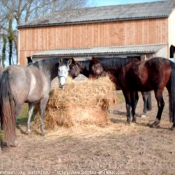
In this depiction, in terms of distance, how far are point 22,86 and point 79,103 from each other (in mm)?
1726

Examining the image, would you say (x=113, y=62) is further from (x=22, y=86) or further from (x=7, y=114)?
(x=7, y=114)

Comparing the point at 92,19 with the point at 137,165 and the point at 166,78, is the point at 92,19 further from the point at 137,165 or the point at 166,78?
the point at 137,165

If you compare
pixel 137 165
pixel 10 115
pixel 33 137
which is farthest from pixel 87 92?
pixel 137 165

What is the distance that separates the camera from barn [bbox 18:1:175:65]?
69.9 ft

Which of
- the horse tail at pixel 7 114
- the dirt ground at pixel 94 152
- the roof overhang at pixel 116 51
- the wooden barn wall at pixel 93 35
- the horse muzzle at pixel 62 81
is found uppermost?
the wooden barn wall at pixel 93 35

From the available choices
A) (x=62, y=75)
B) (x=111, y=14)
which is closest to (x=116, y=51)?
(x=111, y=14)

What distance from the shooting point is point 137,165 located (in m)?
4.12

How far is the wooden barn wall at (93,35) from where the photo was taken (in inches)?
856

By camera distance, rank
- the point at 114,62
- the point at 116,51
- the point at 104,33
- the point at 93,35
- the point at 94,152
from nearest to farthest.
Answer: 1. the point at 94,152
2. the point at 114,62
3. the point at 116,51
4. the point at 104,33
5. the point at 93,35

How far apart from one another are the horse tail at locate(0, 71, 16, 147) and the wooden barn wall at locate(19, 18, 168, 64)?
59.5ft

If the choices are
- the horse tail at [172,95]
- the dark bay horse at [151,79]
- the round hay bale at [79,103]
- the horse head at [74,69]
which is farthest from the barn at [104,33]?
the round hay bale at [79,103]

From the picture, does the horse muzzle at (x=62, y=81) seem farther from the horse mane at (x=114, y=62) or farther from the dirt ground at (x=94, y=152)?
the horse mane at (x=114, y=62)

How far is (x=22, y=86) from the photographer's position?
541cm

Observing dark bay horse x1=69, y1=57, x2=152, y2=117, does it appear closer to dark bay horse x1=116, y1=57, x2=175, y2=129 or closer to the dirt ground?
dark bay horse x1=116, y1=57, x2=175, y2=129
